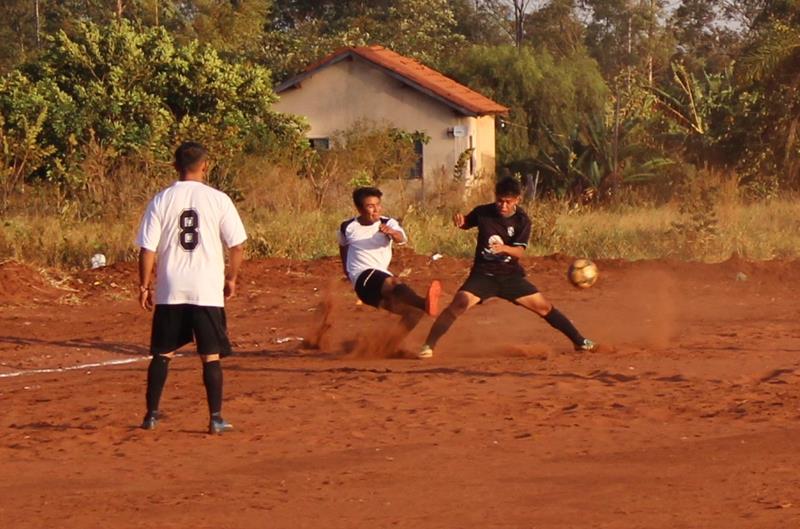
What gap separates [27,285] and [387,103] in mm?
21081


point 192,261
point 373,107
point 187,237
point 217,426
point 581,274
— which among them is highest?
point 373,107

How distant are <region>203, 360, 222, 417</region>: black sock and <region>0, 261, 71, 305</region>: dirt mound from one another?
27.0ft

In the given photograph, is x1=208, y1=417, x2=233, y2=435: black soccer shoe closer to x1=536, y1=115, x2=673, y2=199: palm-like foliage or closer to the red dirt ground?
the red dirt ground

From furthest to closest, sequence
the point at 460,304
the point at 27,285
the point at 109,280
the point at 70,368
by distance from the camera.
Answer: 1. the point at 109,280
2. the point at 27,285
3. the point at 70,368
4. the point at 460,304

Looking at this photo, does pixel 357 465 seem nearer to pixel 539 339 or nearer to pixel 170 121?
pixel 539 339

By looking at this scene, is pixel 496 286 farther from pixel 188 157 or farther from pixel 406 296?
pixel 188 157

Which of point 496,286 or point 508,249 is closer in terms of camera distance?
point 508,249

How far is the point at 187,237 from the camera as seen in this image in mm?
8422

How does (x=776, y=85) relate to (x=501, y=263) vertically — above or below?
above

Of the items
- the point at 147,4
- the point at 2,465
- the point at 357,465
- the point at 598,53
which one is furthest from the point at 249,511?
the point at 598,53

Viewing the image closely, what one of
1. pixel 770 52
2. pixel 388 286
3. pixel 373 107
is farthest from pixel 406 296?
pixel 373 107

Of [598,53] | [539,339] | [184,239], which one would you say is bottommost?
[539,339]

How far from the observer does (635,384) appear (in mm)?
10109

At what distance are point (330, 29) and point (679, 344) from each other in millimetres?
41848
